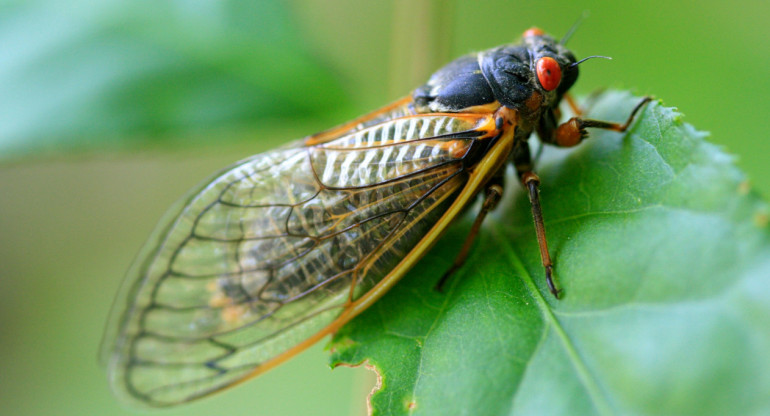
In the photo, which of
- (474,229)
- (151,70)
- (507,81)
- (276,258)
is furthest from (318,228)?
(151,70)

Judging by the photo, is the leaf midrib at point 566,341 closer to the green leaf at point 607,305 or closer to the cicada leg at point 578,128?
the green leaf at point 607,305

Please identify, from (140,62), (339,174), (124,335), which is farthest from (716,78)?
(124,335)

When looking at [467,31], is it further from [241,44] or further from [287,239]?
[287,239]

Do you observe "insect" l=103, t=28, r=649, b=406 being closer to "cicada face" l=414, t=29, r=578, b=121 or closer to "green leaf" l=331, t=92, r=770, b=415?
"cicada face" l=414, t=29, r=578, b=121

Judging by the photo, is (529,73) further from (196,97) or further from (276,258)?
(196,97)

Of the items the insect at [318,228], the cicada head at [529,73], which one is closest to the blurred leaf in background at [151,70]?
the insect at [318,228]
